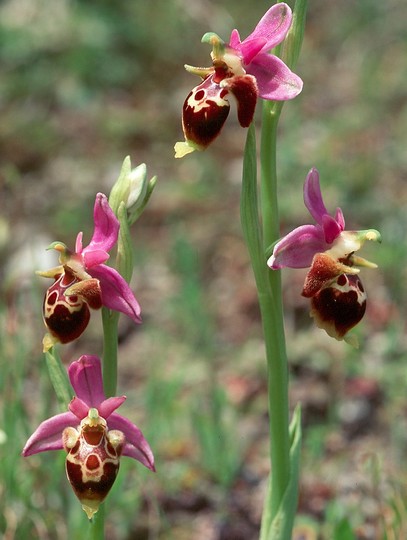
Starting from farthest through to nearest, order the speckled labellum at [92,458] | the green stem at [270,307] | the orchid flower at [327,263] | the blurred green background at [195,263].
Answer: the blurred green background at [195,263]
the green stem at [270,307]
the orchid flower at [327,263]
the speckled labellum at [92,458]

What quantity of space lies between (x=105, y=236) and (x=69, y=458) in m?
0.48

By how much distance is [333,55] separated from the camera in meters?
7.12

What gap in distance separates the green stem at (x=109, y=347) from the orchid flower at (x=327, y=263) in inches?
14.5

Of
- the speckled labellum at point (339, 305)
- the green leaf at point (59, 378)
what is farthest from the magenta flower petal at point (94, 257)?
the speckled labellum at point (339, 305)

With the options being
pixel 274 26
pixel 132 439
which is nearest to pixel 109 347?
pixel 132 439

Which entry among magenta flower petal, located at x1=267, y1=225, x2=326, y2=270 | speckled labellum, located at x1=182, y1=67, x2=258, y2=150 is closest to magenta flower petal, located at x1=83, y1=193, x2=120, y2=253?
A: speckled labellum, located at x1=182, y1=67, x2=258, y2=150

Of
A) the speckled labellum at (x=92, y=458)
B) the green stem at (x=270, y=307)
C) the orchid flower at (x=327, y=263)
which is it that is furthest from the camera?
the green stem at (x=270, y=307)

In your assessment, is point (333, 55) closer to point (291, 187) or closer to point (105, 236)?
point (291, 187)

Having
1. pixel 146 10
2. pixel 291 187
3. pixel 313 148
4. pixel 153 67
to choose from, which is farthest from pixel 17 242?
pixel 146 10

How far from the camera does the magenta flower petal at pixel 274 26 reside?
1.97 meters

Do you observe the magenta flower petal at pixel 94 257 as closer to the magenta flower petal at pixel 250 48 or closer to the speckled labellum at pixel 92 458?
the speckled labellum at pixel 92 458

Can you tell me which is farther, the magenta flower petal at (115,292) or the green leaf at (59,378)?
the green leaf at (59,378)

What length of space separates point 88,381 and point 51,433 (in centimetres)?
14

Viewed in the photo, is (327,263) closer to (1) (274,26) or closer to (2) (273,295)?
(2) (273,295)
